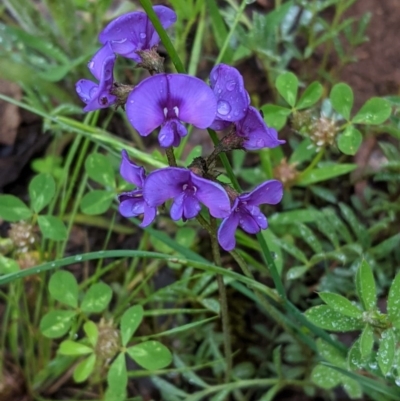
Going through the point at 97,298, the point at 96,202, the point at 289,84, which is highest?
the point at 289,84

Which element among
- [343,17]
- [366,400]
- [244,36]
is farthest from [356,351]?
[343,17]

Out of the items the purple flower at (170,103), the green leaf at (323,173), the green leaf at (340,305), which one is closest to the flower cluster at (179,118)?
the purple flower at (170,103)

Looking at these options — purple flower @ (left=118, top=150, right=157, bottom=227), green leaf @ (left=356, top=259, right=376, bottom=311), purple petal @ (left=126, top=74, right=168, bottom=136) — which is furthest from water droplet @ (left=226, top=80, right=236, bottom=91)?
green leaf @ (left=356, top=259, right=376, bottom=311)

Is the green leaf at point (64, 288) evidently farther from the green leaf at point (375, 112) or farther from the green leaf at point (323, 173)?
the green leaf at point (375, 112)

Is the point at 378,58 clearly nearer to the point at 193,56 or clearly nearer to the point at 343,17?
the point at 343,17

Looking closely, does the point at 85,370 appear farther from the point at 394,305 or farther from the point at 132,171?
the point at 394,305

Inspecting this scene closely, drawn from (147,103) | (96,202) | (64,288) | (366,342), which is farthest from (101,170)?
(366,342)
